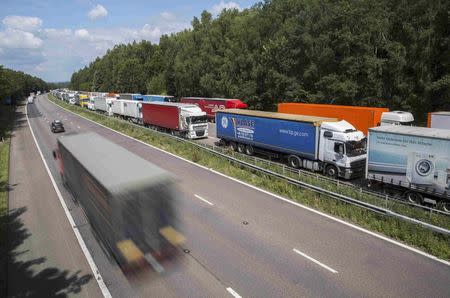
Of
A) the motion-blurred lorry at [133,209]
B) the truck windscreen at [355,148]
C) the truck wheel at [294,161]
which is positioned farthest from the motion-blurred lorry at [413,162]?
the motion-blurred lorry at [133,209]

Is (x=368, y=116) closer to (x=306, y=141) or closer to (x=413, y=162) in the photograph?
(x=306, y=141)

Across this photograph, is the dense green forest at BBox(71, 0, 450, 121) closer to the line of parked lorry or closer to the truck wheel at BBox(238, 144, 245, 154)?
the line of parked lorry

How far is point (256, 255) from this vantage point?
39.5 ft

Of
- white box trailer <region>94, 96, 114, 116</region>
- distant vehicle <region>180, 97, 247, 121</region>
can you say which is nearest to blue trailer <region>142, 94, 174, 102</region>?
white box trailer <region>94, 96, 114, 116</region>

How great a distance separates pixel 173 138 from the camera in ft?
107

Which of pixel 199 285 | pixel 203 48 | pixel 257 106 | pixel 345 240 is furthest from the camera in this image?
pixel 203 48

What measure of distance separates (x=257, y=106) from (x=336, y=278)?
43.4 m

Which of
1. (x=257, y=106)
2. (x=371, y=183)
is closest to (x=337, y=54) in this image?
(x=257, y=106)

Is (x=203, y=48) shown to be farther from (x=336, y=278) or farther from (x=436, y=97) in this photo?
(x=336, y=278)

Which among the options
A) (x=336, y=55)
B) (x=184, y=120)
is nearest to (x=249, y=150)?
(x=184, y=120)

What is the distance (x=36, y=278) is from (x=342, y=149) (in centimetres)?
1620

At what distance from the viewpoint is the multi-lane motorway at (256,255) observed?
10242 millimetres

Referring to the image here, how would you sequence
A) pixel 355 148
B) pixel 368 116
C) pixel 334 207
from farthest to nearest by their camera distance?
pixel 368 116
pixel 355 148
pixel 334 207

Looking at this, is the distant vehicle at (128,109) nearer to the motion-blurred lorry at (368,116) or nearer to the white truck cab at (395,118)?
the motion-blurred lorry at (368,116)
